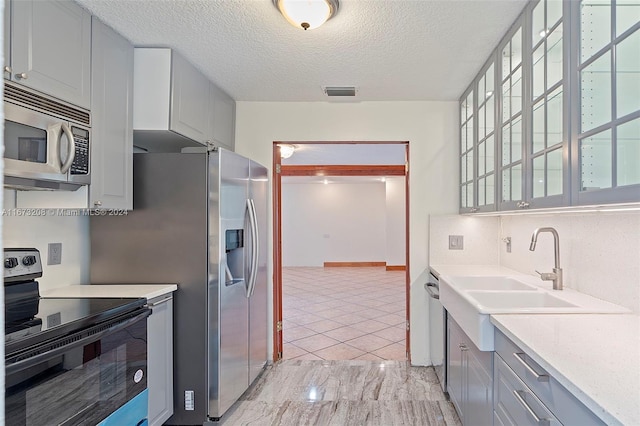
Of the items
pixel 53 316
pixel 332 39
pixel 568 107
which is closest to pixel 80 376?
pixel 53 316

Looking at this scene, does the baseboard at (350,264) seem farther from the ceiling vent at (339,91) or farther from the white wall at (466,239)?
the ceiling vent at (339,91)

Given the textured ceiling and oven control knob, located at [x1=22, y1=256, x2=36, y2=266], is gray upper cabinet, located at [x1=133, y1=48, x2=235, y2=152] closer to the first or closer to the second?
the textured ceiling

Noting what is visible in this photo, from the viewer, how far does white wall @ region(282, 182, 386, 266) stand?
31.0 ft

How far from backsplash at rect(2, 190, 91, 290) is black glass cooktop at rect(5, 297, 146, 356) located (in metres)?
0.32

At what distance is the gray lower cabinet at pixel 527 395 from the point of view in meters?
0.94

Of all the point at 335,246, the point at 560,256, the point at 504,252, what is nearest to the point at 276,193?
the point at 504,252

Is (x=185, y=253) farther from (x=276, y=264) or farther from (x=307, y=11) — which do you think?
(x=307, y=11)

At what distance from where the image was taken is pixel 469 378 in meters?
1.90

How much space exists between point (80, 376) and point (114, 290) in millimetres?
651

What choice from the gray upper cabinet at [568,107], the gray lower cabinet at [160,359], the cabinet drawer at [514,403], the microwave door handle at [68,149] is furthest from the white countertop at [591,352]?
the microwave door handle at [68,149]

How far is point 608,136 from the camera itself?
46.8 inches

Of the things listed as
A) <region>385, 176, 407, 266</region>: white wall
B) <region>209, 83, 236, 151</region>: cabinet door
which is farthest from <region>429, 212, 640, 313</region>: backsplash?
<region>385, 176, 407, 266</region>: white wall

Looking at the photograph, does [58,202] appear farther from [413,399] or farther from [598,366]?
[413,399]

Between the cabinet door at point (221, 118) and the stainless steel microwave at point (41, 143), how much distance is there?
3.79ft
